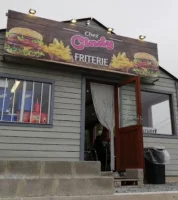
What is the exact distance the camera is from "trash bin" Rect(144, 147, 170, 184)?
599cm

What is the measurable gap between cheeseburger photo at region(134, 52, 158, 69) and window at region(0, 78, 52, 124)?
95.1 inches

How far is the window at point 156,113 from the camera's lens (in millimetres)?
7207

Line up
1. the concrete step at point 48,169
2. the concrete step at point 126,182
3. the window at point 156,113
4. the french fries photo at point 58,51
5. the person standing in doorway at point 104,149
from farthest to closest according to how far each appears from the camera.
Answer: the person standing in doorway at point 104,149 → the window at point 156,113 → the french fries photo at point 58,51 → the concrete step at point 126,182 → the concrete step at point 48,169

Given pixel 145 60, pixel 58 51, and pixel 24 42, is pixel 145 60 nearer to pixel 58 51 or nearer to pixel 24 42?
pixel 58 51

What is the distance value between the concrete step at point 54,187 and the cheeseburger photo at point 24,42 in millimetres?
3046

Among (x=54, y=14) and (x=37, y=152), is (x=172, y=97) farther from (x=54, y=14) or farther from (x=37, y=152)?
(x=54, y=14)

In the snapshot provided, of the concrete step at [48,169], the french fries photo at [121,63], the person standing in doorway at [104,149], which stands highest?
the french fries photo at [121,63]

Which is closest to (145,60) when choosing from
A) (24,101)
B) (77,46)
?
(77,46)

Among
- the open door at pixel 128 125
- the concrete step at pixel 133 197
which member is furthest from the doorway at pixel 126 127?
the concrete step at pixel 133 197

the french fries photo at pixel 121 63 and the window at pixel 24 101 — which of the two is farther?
the french fries photo at pixel 121 63

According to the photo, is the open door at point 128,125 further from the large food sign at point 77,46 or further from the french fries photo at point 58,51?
the french fries photo at point 58,51

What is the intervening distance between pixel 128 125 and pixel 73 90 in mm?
1600

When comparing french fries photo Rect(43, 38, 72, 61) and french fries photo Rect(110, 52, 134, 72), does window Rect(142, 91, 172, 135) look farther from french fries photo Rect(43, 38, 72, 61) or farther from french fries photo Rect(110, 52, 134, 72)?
french fries photo Rect(43, 38, 72, 61)

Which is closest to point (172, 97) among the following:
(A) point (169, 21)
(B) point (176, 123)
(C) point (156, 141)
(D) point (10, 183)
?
(B) point (176, 123)
